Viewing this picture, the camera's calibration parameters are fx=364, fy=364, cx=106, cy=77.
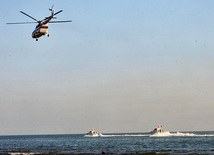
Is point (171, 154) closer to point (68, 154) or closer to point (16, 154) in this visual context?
point (68, 154)

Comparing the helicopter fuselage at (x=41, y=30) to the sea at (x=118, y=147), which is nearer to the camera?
the helicopter fuselage at (x=41, y=30)

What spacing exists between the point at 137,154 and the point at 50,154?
43.4ft

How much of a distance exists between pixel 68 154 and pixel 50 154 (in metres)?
2.76

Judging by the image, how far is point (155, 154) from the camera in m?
54.0

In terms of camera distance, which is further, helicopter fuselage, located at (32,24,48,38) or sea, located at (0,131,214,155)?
sea, located at (0,131,214,155)

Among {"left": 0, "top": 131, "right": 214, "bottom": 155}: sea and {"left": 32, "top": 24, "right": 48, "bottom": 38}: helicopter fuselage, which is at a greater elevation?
{"left": 32, "top": 24, "right": 48, "bottom": 38}: helicopter fuselage

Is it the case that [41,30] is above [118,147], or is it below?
above

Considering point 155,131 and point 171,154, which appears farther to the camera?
point 155,131

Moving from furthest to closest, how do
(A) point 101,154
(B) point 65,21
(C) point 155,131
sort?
(C) point 155,131 < (A) point 101,154 < (B) point 65,21

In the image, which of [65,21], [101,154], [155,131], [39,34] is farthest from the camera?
[155,131]

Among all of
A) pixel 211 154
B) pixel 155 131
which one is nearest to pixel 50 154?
pixel 211 154

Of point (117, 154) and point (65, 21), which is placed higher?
point (65, 21)

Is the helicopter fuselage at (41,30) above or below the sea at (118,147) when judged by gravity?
above

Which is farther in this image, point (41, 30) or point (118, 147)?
point (118, 147)
